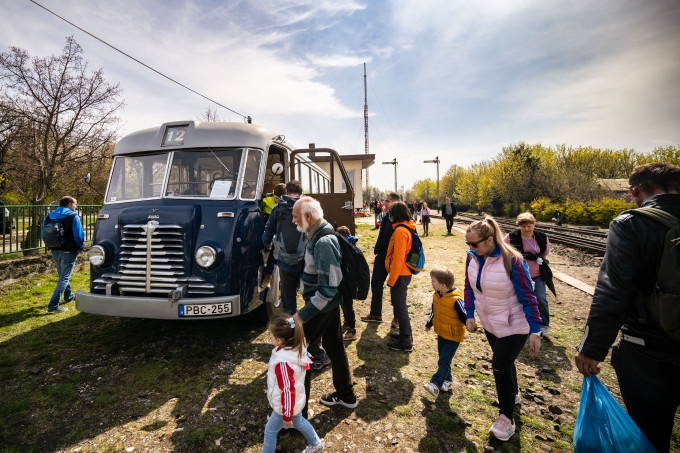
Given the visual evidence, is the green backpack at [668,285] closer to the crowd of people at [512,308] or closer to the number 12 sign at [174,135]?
the crowd of people at [512,308]

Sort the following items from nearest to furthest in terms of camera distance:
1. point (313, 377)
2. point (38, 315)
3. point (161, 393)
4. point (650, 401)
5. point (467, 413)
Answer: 1. point (650, 401)
2. point (467, 413)
3. point (161, 393)
4. point (313, 377)
5. point (38, 315)

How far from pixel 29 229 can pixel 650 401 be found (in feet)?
34.6

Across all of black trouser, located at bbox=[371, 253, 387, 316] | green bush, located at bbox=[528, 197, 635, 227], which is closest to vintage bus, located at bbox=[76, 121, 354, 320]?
black trouser, located at bbox=[371, 253, 387, 316]

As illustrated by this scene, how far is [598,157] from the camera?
141 feet

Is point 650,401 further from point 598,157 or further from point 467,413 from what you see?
point 598,157

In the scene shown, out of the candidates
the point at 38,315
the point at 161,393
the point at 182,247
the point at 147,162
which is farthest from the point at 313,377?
the point at 38,315

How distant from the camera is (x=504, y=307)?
2.63 meters

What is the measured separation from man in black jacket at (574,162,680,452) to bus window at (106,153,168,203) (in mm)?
5027

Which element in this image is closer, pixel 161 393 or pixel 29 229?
pixel 161 393

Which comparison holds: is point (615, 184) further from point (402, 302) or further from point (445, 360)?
point (445, 360)

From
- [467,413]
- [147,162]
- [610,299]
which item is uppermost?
[147,162]

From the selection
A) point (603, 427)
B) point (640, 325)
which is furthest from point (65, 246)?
point (640, 325)

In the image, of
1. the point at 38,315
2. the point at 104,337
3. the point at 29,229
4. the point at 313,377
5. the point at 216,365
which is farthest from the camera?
the point at 29,229

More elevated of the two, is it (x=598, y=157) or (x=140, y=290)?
(x=598, y=157)
